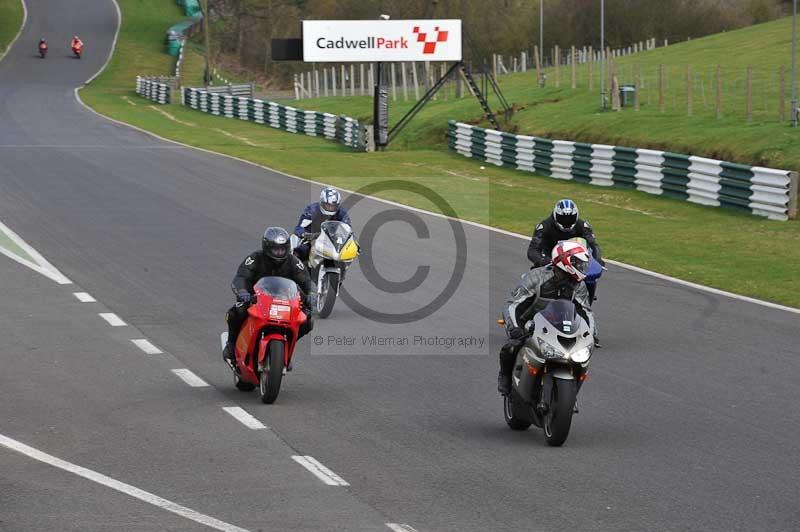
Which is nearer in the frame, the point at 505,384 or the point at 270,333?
the point at 505,384

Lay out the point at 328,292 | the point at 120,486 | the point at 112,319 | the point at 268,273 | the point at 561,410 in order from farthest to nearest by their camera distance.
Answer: the point at 328,292
the point at 112,319
the point at 268,273
the point at 561,410
the point at 120,486

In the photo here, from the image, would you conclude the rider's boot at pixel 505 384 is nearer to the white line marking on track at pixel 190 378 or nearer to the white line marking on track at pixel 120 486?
the white line marking on track at pixel 190 378

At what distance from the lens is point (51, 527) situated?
7.86 meters

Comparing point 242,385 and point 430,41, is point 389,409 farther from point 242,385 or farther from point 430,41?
point 430,41

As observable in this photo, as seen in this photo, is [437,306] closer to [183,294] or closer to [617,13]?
[183,294]

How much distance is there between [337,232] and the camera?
660 inches

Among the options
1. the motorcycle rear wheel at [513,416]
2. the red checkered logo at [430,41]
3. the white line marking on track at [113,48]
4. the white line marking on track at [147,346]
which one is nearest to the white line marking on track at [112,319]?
the white line marking on track at [147,346]

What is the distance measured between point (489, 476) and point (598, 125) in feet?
107

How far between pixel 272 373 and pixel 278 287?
2.53 feet

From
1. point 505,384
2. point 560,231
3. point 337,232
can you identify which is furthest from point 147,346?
point 505,384

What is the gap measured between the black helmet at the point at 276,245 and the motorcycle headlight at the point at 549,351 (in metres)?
2.91

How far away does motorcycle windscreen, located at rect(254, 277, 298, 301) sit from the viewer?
38.0ft

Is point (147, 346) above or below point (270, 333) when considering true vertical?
below

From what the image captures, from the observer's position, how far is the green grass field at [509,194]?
20953 mm
